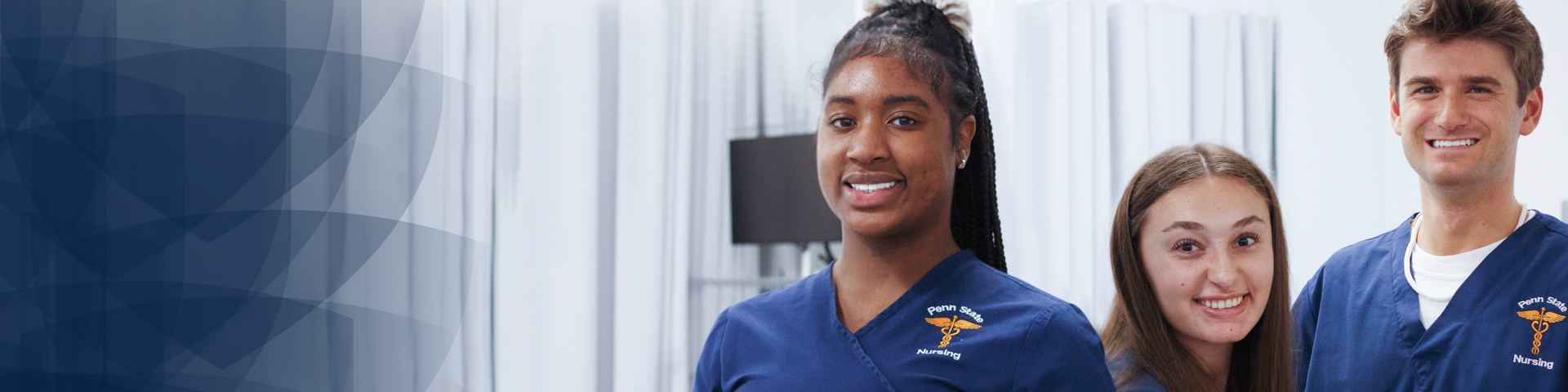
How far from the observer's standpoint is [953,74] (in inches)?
40.8

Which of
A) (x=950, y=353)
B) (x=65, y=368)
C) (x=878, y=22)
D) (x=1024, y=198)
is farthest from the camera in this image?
(x=1024, y=198)

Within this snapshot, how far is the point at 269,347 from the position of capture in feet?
6.25

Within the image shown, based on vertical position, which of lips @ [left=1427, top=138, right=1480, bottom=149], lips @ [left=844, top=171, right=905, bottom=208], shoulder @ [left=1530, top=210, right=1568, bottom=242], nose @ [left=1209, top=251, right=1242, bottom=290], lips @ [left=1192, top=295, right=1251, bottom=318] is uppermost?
lips @ [left=1427, top=138, right=1480, bottom=149]

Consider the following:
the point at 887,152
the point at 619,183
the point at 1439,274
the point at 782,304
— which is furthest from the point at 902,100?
the point at 619,183

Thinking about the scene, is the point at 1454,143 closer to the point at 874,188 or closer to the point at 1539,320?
the point at 1539,320

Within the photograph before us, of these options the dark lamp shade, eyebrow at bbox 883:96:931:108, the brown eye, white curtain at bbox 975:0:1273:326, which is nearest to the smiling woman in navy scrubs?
eyebrow at bbox 883:96:931:108

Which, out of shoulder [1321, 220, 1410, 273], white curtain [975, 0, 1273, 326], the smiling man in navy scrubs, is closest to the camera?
the smiling man in navy scrubs

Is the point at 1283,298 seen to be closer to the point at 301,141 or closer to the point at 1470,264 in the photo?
the point at 1470,264

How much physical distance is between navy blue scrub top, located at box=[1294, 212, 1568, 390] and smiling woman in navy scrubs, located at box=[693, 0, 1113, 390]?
76 cm

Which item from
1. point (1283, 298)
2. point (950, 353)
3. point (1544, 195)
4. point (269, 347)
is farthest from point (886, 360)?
point (1544, 195)

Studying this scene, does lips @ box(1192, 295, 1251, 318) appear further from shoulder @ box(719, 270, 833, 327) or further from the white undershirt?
shoulder @ box(719, 270, 833, 327)

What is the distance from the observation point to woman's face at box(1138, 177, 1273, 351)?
4.02ft

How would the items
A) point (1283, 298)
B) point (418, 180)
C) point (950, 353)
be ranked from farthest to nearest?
point (418, 180), point (1283, 298), point (950, 353)

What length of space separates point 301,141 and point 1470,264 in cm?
214
